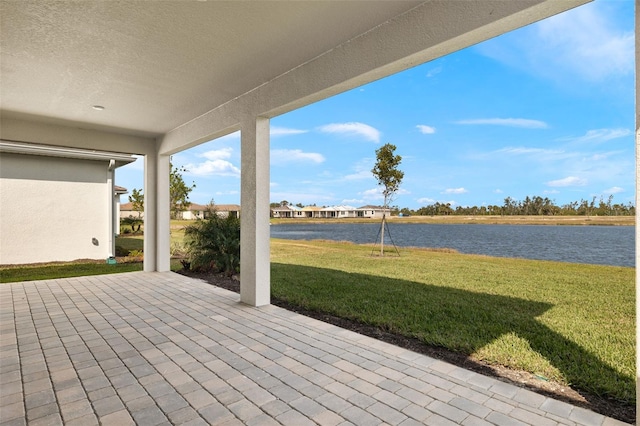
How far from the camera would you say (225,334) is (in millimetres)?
3678

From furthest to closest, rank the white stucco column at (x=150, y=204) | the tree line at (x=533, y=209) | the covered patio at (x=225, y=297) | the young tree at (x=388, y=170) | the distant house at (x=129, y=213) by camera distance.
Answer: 1. the tree line at (x=533, y=209)
2. the distant house at (x=129, y=213)
3. the young tree at (x=388, y=170)
4. the white stucco column at (x=150, y=204)
5. the covered patio at (x=225, y=297)

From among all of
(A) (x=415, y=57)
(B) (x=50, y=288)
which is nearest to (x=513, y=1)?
(A) (x=415, y=57)

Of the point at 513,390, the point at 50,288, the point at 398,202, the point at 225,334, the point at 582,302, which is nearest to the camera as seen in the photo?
the point at 513,390

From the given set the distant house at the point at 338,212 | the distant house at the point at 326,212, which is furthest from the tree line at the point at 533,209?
the distant house at the point at 338,212

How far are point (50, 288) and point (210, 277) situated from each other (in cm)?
276

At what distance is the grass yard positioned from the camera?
9.75 feet

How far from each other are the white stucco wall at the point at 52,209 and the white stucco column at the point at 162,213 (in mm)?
3468

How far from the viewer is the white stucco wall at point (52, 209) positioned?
338 inches

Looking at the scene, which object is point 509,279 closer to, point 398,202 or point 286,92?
point 398,202

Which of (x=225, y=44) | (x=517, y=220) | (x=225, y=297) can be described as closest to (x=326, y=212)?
(x=517, y=220)

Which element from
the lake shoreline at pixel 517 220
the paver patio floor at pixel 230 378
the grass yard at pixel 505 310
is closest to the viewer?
the paver patio floor at pixel 230 378

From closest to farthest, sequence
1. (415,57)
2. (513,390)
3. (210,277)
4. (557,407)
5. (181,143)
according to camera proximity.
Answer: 1. (557,407)
2. (513,390)
3. (415,57)
4. (181,143)
5. (210,277)

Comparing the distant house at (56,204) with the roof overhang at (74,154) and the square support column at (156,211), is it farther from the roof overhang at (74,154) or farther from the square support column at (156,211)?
the square support column at (156,211)

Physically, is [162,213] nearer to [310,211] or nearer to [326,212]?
[310,211]
